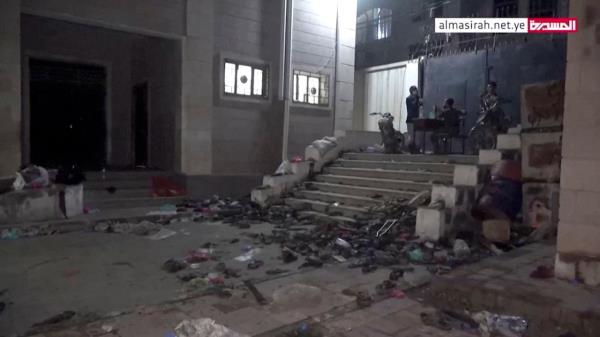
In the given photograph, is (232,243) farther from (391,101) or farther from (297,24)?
(391,101)

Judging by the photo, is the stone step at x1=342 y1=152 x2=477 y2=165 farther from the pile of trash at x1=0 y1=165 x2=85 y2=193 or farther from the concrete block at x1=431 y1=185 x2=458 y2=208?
the pile of trash at x1=0 y1=165 x2=85 y2=193

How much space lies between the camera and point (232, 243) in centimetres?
721

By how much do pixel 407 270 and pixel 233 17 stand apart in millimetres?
9069

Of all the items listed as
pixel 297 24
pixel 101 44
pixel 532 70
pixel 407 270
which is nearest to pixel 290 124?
pixel 297 24

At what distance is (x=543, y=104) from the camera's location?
294 inches

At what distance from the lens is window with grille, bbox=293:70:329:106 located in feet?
43.7

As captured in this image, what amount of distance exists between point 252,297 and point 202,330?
1148 mm

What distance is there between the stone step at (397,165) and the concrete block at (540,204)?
1814 mm

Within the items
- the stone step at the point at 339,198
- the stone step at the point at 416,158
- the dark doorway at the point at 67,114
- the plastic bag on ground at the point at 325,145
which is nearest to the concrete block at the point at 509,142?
the stone step at the point at 416,158

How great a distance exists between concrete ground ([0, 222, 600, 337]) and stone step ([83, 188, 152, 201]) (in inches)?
139

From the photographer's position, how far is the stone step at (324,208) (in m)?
8.85

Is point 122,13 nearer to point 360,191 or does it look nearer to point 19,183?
point 19,183

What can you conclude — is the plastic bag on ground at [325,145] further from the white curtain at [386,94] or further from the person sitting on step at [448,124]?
the white curtain at [386,94]

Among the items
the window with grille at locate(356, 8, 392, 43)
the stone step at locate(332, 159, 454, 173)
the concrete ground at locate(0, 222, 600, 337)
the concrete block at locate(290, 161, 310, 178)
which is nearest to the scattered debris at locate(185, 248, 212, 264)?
the concrete ground at locate(0, 222, 600, 337)
